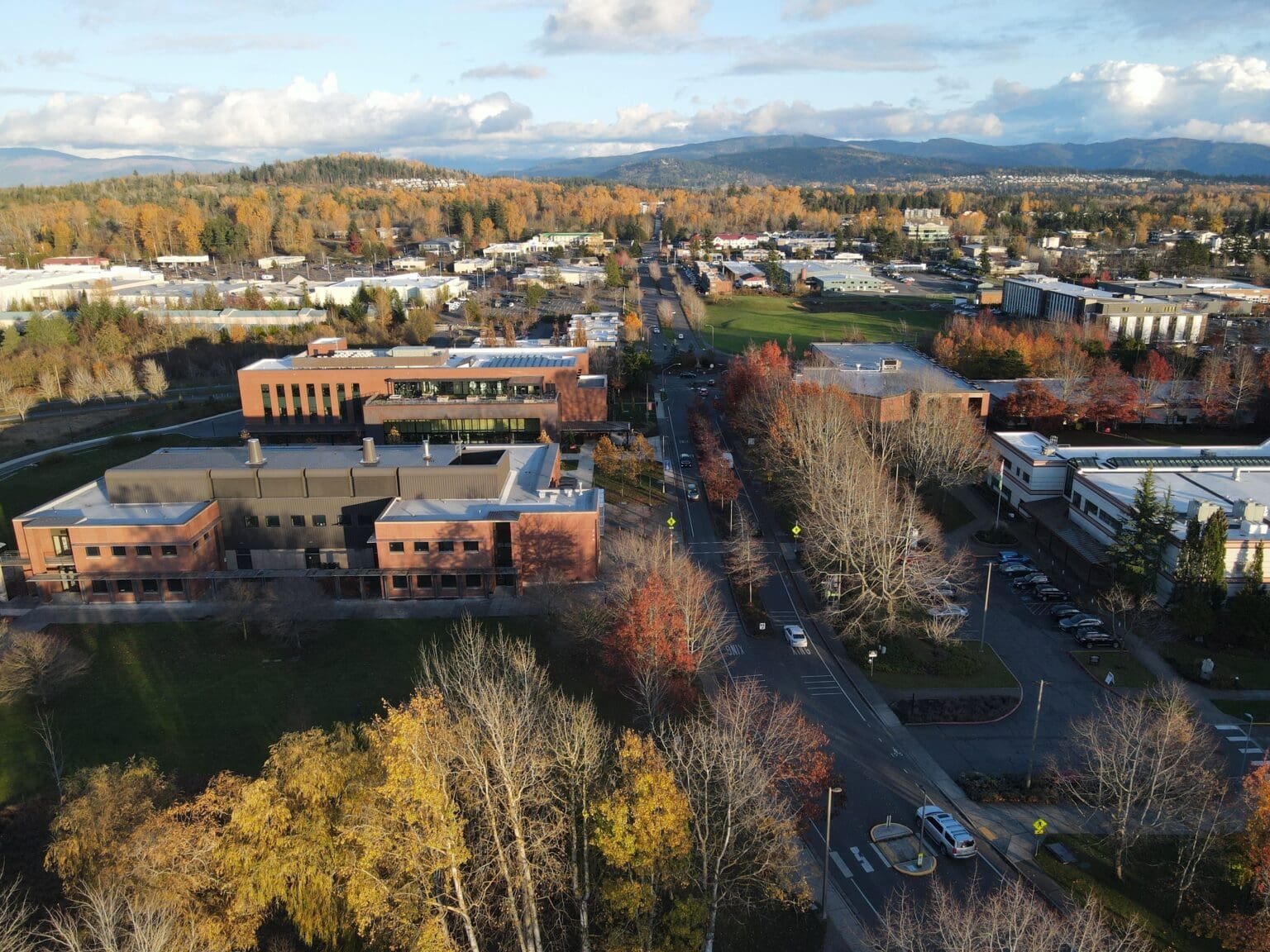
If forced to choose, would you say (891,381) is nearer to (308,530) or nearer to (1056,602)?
(1056,602)

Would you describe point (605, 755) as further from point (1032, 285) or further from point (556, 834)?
point (1032, 285)

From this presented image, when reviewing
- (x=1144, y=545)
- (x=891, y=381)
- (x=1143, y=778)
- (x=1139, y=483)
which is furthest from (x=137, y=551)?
(x=1139, y=483)

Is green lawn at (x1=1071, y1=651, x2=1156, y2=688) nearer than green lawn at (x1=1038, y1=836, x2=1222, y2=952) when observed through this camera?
No

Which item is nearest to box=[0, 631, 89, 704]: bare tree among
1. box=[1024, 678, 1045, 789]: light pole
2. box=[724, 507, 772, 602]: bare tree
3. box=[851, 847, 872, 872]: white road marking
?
box=[724, 507, 772, 602]: bare tree

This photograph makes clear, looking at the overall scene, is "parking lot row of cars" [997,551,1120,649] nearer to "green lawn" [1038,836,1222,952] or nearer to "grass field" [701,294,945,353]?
"green lawn" [1038,836,1222,952]

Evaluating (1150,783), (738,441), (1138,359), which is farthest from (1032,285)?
(1150,783)

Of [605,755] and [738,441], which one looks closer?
[605,755]

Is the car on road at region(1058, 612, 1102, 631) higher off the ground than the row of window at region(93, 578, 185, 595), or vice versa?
the row of window at region(93, 578, 185, 595)
